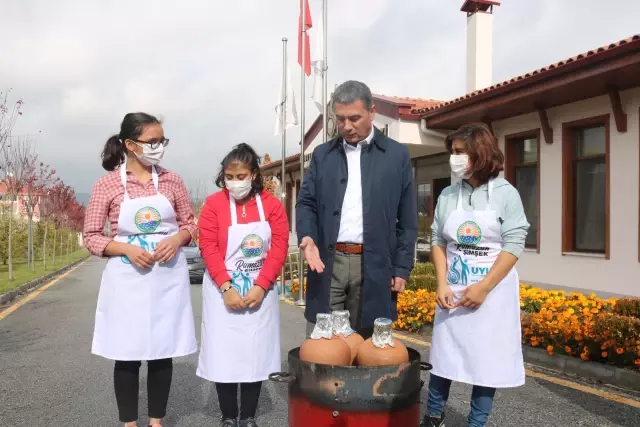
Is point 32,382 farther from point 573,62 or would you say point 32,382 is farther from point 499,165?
point 573,62

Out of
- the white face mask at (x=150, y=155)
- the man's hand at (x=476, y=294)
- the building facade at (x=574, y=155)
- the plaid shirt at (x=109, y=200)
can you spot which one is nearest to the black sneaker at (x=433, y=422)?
the man's hand at (x=476, y=294)

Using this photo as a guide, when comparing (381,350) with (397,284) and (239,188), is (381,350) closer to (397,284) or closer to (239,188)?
→ (397,284)

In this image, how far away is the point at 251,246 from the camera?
3529 millimetres

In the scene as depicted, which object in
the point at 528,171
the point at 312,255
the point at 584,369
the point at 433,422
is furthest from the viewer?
the point at 528,171

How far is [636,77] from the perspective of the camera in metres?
8.36

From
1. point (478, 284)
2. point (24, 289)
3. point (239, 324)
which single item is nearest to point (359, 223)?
point (478, 284)

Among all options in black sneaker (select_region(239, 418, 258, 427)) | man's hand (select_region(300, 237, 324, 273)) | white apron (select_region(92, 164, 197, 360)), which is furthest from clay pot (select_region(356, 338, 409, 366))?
white apron (select_region(92, 164, 197, 360))

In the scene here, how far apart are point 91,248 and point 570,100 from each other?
8901 mm

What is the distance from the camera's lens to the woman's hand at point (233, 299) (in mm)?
3434

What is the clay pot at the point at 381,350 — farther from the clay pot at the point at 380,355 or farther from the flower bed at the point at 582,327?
the flower bed at the point at 582,327

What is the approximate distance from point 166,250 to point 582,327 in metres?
4.08

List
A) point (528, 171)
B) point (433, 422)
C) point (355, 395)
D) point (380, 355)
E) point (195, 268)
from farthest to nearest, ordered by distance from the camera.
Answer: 1. point (195, 268)
2. point (528, 171)
3. point (433, 422)
4. point (380, 355)
5. point (355, 395)

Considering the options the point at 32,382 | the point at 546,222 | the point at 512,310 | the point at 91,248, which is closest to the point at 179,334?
the point at 91,248

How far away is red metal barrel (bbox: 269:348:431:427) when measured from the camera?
225cm
